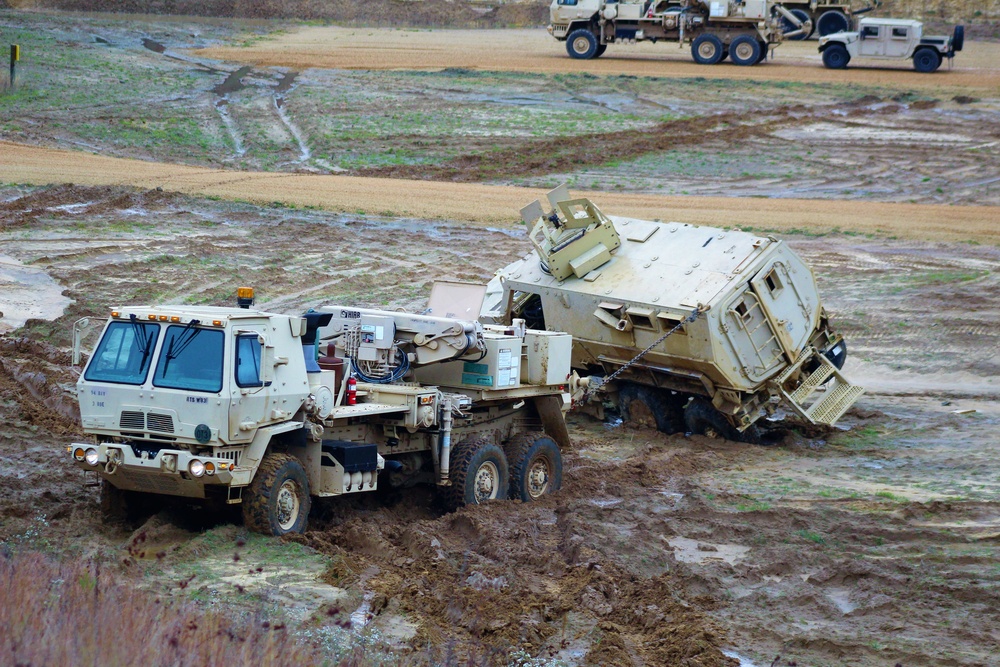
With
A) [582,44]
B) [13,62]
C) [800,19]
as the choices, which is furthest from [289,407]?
[800,19]

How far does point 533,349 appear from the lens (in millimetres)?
14867

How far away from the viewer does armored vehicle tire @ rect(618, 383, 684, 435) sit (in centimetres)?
1909

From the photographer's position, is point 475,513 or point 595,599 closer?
point 595,599

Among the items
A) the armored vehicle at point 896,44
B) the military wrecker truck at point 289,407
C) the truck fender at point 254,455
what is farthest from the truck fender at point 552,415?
the armored vehicle at point 896,44

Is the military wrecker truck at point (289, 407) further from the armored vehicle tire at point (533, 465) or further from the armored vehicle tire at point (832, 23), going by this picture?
the armored vehicle tire at point (832, 23)

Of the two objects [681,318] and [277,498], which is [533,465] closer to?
[681,318]

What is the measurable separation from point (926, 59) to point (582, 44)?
38.6ft

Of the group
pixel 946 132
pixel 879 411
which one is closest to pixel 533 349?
pixel 879 411

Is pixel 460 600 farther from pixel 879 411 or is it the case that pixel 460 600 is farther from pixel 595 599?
pixel 879 411

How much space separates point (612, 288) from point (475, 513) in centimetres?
607

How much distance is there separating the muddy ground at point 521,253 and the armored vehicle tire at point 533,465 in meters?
0.42

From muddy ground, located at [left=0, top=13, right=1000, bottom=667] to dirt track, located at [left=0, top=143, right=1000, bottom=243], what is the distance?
0.14m

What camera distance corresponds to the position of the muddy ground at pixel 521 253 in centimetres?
1069

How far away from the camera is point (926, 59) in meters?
46.0
